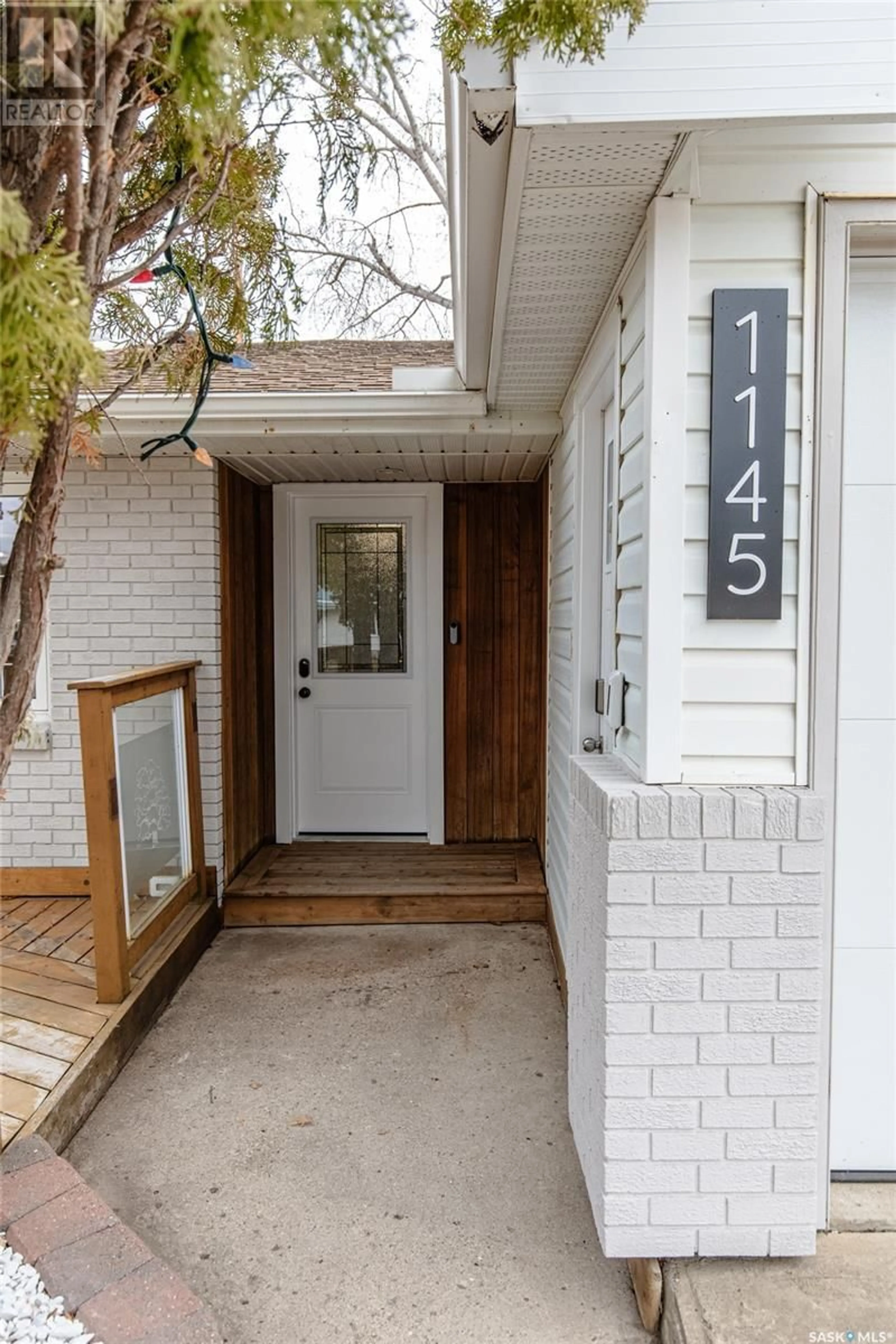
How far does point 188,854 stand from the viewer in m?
3.77

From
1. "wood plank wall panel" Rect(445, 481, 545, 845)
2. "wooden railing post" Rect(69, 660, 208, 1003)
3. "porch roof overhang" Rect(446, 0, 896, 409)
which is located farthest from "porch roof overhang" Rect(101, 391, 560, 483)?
"porch roof overhang" Rect(446, 0, 896, 409)

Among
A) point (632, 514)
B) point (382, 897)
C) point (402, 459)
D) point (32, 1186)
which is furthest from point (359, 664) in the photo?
point (32, 1186)

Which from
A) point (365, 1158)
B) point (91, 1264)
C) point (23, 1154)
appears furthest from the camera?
point (365, 1158)

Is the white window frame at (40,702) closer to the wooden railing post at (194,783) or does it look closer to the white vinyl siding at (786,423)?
the wooden railing post at (194,783)

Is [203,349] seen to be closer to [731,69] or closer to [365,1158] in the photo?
[731,69]

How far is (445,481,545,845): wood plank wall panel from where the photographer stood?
15.5ft

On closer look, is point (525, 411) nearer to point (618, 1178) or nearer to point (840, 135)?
point (840, 135)

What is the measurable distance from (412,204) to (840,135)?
4.61m

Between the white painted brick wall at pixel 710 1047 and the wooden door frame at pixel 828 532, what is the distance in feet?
0.29

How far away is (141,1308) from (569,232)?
2.50 metres

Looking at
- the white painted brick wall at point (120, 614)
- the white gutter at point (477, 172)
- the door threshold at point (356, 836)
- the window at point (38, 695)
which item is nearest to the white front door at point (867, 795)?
the white gutter at point (477, 172)

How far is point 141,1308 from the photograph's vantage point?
1.56 metres

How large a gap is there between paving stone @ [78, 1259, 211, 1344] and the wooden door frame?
1407 mm

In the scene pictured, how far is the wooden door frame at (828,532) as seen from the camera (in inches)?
65.5
